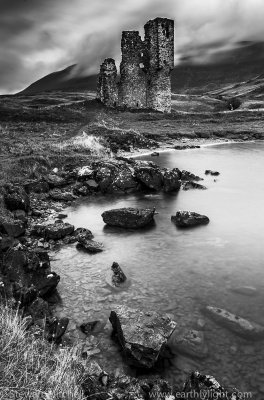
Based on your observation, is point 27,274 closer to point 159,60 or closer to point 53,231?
point 53,231

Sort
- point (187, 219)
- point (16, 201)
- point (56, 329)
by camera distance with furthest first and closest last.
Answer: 1. point (16, 201)
2. point (187, 219)
3. point (56, 329)

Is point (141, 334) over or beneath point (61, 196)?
over

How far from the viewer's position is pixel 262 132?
5100 centimetres

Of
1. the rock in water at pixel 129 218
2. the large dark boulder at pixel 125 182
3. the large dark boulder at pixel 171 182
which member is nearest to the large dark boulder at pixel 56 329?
the rock in water at pixel 129 218

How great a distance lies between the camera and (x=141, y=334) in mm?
7223

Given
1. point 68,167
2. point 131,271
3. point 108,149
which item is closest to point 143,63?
point 108,149

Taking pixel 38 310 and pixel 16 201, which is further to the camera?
pixel 16 201

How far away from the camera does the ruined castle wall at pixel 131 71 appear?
211ft

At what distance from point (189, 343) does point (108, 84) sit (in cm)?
5919

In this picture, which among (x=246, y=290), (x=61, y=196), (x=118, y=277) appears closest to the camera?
(x=246, y=290)

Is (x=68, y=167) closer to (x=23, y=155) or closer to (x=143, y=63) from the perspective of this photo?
(x=23, y=155)

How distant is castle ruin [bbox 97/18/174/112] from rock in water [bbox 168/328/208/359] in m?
56.7

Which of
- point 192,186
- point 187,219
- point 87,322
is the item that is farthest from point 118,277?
point 192,186

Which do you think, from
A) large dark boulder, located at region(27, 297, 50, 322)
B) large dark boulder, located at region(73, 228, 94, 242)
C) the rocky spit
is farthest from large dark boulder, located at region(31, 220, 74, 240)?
large dark boulder, located at region(27, 297, 50, 322)
